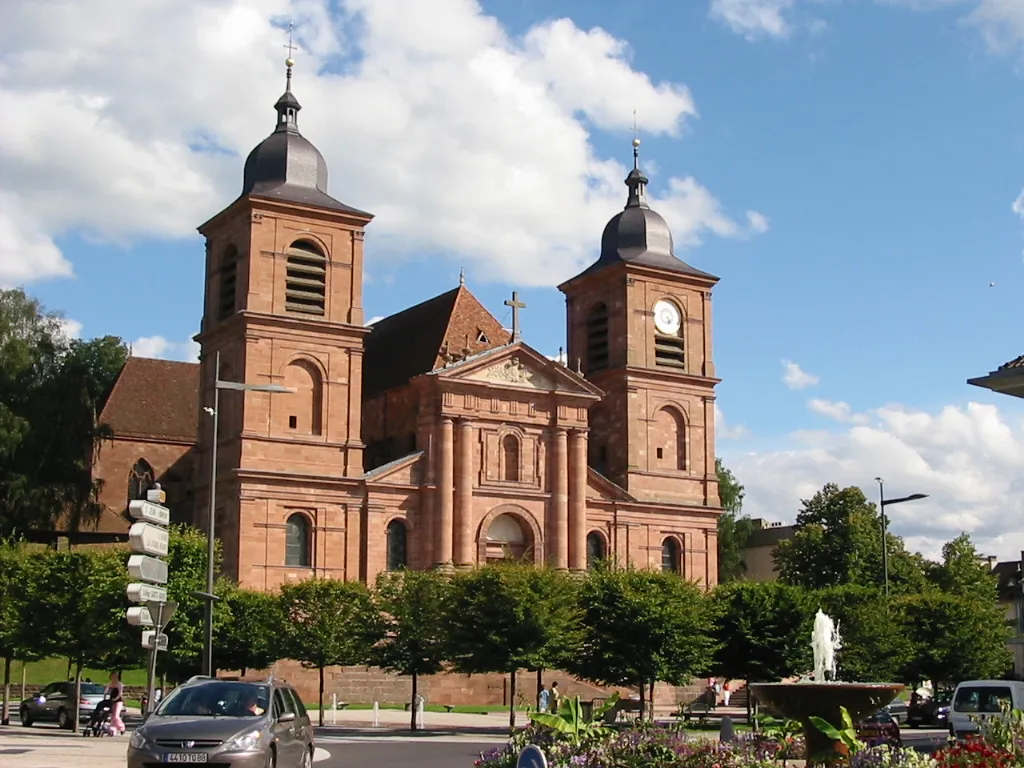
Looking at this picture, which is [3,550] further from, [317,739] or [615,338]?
[615,338]

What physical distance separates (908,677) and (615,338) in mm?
19712

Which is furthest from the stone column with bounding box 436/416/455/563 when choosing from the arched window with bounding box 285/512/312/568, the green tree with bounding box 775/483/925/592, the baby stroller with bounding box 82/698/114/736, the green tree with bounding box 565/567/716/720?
the green tree with bounding box 775/483/925/592

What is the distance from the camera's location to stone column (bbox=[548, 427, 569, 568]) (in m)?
61.3

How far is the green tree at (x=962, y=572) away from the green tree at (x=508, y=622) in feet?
141

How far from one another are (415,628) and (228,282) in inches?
791

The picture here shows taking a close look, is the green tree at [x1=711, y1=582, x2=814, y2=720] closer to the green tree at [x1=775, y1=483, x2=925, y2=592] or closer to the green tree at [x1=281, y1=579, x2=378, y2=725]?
the green tree at [x1=281, y1=579, x2=378, y2=725]

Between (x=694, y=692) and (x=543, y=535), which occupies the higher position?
(x=543, y=535)

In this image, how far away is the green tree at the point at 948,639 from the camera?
5919 cm


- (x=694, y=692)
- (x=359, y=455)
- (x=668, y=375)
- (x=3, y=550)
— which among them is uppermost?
(x=668, y=375)

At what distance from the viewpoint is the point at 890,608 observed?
188 feet

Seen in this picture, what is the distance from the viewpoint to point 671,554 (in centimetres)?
6656

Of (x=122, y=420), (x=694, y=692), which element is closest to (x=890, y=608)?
(x=694, y=692)

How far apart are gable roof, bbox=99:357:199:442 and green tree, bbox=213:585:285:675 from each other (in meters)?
27.7

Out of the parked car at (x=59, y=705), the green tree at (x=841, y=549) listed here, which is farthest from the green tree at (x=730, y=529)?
the parked car at (x=59, y=705)
